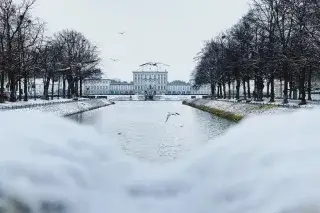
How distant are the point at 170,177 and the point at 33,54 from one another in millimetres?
61792

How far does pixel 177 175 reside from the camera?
1230cm

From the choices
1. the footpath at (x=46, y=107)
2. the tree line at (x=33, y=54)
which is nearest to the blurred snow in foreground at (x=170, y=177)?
the footpath at (x=46, y=107)

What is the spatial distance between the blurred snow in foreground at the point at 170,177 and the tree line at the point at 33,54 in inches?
1862

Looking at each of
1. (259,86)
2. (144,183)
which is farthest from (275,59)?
(144,183)

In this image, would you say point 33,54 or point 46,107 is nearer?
point 46,107

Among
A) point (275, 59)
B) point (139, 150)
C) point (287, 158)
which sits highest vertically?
point (275, 59)

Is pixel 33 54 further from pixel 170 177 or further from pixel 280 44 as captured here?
pixel 170 177

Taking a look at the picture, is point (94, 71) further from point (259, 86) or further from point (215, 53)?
point (259, 86)

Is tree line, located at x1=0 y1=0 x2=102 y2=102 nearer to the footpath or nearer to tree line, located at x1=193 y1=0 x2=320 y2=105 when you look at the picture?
the footpath

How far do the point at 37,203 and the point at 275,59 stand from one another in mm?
48746

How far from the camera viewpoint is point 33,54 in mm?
70812

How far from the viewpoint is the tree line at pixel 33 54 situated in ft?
202

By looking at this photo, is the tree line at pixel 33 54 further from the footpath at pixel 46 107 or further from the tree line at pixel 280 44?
the tree line at pixel 280 44

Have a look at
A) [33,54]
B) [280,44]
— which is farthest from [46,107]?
[280,44]
